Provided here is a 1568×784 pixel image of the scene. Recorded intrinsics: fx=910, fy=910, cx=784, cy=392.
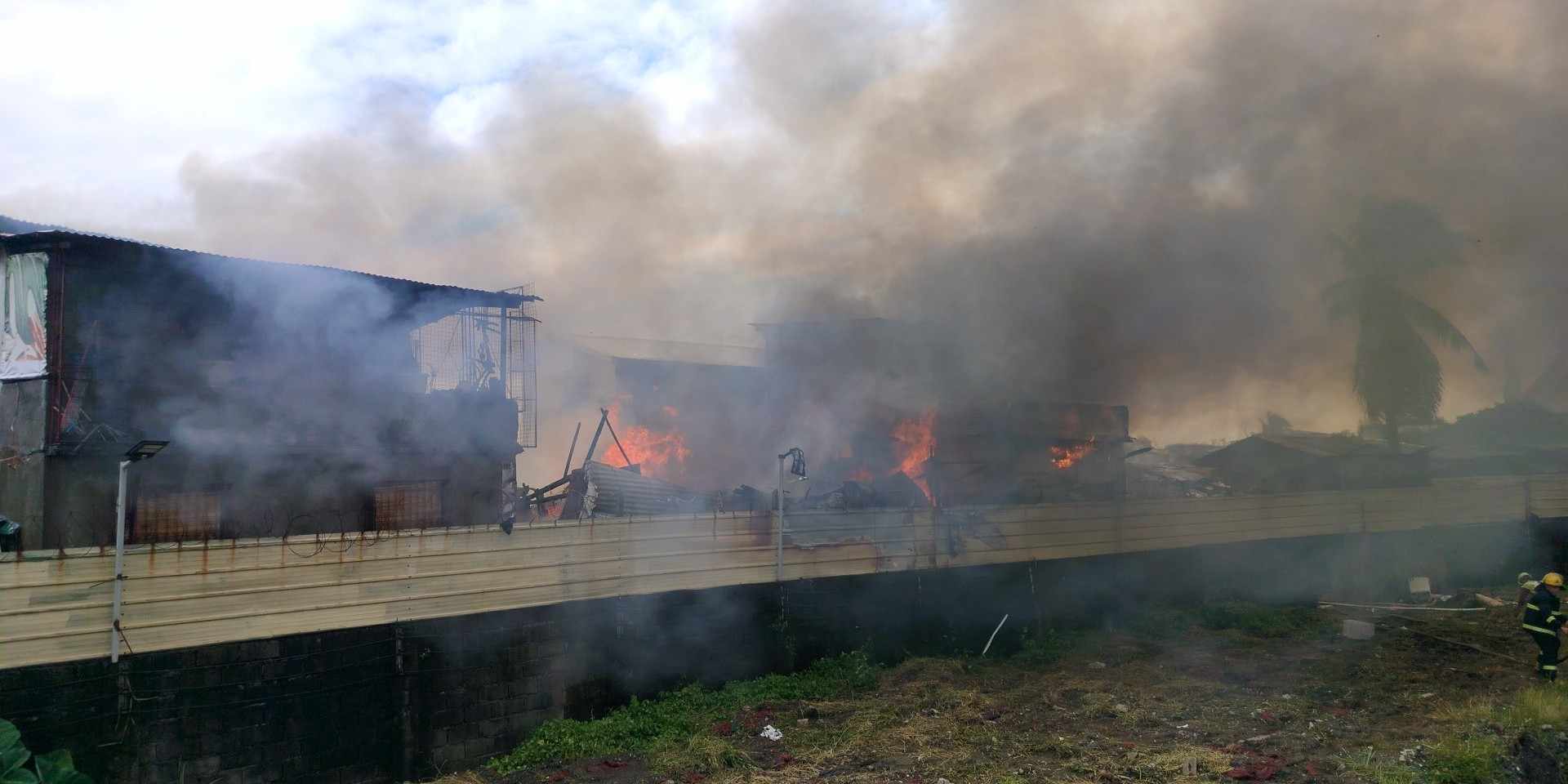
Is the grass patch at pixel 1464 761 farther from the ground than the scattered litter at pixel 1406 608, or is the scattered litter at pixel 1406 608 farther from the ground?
the grass patch at pixel 1464 761

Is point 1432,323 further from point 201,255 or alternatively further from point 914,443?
point 201,255

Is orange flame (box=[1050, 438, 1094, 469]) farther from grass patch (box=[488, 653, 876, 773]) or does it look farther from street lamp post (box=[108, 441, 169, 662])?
street lamp post (box=[108, 441, 169, 662])

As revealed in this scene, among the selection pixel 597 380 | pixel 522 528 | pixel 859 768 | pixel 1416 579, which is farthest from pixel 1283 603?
pixel 597 380

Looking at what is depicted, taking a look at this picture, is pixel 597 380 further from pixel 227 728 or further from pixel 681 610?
pixel 227 728

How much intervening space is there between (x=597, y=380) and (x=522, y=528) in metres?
13.8

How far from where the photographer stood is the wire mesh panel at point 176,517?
11195 millimetres

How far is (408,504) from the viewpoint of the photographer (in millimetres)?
14438

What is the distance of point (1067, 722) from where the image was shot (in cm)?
949

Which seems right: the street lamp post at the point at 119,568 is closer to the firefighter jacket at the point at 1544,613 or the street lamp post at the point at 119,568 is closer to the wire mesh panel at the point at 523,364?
the wire mesh panel at the point at 523,364

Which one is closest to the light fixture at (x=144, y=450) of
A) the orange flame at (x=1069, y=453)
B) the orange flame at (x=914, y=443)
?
the orange flame at (x=914, y=443)

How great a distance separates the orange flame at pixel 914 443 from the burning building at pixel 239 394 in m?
8.64

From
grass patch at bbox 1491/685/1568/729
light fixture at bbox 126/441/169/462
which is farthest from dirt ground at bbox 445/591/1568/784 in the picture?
light fixture at bbox 126/441/169/462

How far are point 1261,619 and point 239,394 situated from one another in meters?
15.6

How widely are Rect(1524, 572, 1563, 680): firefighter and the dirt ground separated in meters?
0.33
